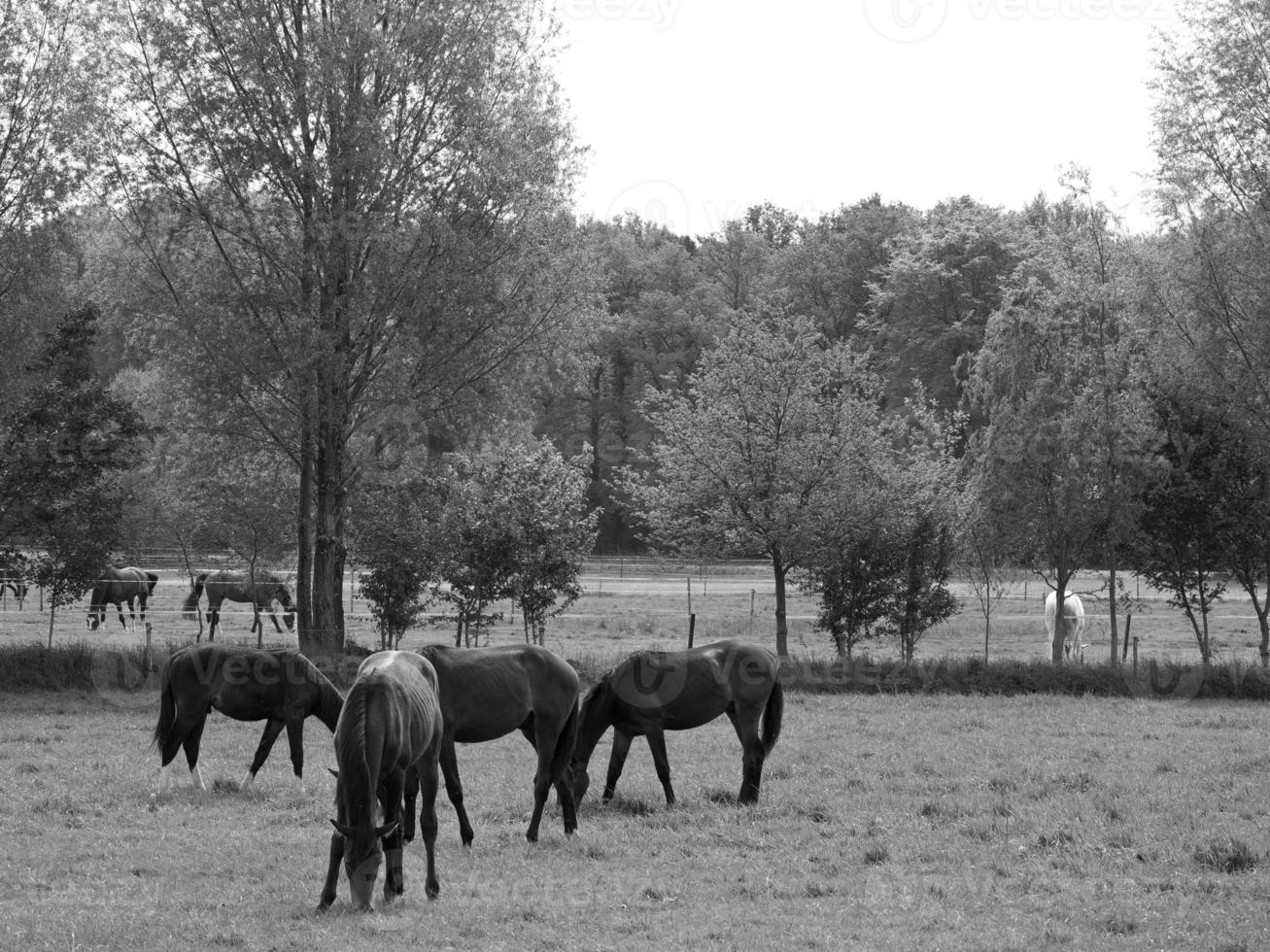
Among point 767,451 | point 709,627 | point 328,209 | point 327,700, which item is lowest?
point 709,627

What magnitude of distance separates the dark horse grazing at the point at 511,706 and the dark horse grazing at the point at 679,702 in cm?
68

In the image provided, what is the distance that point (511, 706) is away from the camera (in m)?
11.0

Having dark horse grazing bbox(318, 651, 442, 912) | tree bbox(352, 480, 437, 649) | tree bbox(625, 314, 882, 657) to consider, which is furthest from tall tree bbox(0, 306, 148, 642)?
dark horse grazing bbox(318, 651, 442, 912)

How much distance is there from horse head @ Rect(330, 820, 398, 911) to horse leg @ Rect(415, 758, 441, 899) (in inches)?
31.5

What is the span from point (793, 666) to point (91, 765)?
12.9 metres

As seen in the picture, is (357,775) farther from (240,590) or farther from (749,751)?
(240,590)

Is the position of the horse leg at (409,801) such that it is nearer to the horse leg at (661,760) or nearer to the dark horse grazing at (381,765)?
the dark horse grazing at (381,765)

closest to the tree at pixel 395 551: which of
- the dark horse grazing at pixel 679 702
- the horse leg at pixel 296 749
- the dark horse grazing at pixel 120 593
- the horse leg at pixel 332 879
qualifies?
the dark horse grazing at pixel 120 593

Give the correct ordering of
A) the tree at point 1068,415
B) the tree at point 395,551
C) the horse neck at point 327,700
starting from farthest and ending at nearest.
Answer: the tree at point 1068,415 → the tree at point 395,551 → the horse neck at point 327,700

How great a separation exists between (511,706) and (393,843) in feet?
7.99

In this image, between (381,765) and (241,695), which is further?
(241,695)

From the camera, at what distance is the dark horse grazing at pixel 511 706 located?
1068 centimetres

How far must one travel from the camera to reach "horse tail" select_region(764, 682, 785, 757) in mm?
12922

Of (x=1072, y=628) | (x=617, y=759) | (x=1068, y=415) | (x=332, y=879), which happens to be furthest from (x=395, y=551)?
(x=332, y=879)
